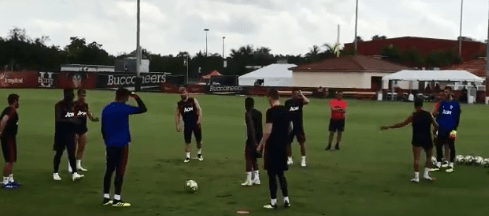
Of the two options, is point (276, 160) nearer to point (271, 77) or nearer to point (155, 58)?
point (271, 77)

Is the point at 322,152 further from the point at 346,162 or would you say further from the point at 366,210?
the point at 366,210

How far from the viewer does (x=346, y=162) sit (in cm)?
1761

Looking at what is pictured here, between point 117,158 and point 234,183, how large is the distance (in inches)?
133

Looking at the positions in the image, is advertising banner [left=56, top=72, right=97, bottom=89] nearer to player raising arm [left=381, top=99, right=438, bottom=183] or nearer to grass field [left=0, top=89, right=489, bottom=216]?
grass field [left=0, top=89, right=489, bottom=216]

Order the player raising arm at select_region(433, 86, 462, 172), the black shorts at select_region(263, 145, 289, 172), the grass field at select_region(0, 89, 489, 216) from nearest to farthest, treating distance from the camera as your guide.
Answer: the black shorts at select_region(263, 145, 289, 172) → the grass field at select_region(0, 89, 489, 216) → the player raising arm at select_region(433, 86, 462, 172)

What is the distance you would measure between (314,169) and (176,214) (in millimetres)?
6082

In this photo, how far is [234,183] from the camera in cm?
1384

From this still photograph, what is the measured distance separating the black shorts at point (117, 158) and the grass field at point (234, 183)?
671 mm

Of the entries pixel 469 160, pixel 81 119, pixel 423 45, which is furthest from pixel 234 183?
pixel 423 45

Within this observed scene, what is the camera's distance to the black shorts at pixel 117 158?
11.0 m

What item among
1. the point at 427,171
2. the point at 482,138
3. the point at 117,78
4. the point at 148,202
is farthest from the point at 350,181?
the point at 117,78

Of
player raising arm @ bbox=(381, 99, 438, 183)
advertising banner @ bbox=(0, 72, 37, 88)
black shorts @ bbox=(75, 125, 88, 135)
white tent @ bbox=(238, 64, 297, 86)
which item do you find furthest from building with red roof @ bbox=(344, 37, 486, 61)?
black shorts @ bbox=(75, 125, 88, 135)

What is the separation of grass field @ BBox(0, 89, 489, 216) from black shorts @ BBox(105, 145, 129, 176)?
671mm

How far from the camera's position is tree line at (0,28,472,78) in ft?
296
